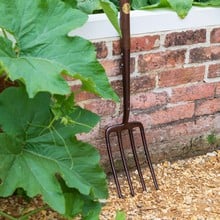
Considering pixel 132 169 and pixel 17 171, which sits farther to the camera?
pixel 132 169

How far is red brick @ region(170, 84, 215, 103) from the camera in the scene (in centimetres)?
249

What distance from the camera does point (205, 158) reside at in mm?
2623

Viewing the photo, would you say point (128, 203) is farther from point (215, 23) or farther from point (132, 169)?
point (215, 23)

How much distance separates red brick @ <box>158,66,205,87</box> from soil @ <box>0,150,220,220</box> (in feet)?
1.21

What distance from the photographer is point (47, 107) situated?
1.97 m

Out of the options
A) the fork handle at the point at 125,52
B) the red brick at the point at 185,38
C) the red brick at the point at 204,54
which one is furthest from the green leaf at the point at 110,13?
the red brick at the point at 204,54

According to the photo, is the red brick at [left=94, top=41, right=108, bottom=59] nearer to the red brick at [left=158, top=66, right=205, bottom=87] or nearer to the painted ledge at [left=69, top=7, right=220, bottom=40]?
the painted ledge at [left=69, top=7, right=220, bottom=40]

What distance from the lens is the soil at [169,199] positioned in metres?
2.22

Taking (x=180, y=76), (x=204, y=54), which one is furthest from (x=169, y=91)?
(x=204, y=54)

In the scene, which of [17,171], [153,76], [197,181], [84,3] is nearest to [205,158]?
[197,181]

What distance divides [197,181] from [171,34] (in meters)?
0.61

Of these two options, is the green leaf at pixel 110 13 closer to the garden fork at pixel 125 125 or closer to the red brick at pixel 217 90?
the garden fork at pixel 125 125

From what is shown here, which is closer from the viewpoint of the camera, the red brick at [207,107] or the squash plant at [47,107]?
Result: the squash plant at [47,107]

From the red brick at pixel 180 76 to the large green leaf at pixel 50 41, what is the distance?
0.59 meters
